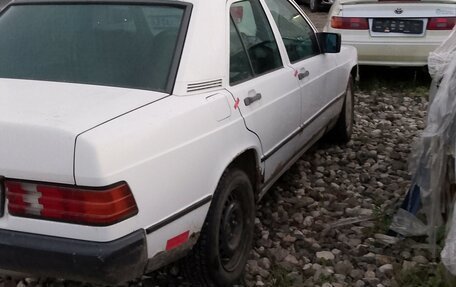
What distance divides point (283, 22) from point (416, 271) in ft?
6.05

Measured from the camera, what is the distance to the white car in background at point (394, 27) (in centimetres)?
678

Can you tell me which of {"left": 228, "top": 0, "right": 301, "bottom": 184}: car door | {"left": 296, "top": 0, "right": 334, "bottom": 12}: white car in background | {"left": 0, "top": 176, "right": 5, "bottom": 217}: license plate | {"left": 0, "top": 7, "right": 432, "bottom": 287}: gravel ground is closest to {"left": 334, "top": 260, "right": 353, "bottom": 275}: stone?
{"left": 0, "top": 7, "right": 432, "bottom": 287}: gravel ground

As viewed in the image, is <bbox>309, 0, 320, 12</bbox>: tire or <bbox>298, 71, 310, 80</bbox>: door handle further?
<bbox>309, 0, 320, 12</bbox>: tire

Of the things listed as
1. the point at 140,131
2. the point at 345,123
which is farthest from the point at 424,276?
the point at 345,123

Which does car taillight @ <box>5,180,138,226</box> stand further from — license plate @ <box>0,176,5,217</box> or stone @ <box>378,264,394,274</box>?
stone @ <box>378,264,394,274</box>

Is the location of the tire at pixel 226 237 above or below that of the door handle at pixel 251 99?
below

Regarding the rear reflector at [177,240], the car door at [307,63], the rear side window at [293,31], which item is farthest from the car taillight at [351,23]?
the rear reflector at [177,240]

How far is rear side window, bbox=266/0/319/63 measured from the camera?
3930 millimetres

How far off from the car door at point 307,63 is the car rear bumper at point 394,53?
2605 millimetres

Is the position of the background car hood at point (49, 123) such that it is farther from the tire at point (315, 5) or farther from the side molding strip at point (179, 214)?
the tire at point (315, 5)

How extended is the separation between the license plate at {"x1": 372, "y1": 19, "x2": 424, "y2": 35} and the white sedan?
11.0ft

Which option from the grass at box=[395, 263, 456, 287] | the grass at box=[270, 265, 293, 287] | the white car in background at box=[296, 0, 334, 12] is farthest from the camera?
the white car in background at box=[296, 0, 334, 12]

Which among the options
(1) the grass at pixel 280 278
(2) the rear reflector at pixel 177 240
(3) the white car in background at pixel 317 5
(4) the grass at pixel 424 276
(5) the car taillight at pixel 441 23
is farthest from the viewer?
(3) the white car in background at pixel 317 5

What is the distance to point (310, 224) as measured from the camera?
3.91m
